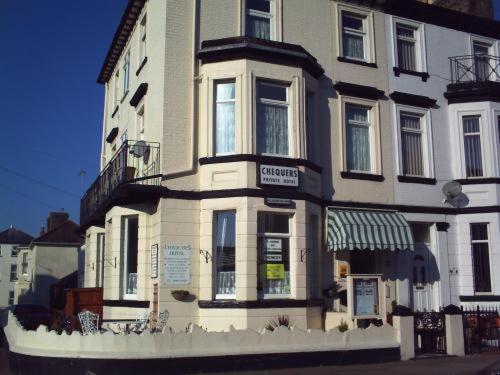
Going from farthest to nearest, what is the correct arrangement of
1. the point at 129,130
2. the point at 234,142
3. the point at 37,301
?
the point at 37,301
the point at 129,130
the point at 234,142

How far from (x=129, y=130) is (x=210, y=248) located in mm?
6012

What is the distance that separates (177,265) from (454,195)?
9.22 m

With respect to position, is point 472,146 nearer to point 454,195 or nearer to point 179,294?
point 454,195

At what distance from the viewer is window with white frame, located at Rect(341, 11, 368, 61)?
17.6 m

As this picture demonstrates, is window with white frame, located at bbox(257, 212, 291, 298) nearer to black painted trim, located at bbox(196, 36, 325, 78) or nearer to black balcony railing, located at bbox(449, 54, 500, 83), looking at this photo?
black painted trim, located at bbox(196, 36, 325, 78)

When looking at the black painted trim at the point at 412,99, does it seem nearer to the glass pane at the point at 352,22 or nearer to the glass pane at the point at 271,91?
the glass pane at the point at 352,22

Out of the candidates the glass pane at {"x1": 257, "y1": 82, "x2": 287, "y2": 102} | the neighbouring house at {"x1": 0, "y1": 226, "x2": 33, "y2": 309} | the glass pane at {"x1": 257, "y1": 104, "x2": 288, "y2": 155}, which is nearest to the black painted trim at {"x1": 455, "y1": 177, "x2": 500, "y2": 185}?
the glass pane at {"x1": 257, "y1": 104, "x2": 288, "y2": 155}

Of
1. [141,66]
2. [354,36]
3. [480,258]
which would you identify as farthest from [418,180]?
[141,66]

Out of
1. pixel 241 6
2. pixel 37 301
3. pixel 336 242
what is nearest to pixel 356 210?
pixel 336 242

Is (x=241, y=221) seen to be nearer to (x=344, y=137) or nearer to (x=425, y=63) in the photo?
(x=344, y=137)

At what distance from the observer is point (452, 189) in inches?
702

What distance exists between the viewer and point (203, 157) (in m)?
14.7

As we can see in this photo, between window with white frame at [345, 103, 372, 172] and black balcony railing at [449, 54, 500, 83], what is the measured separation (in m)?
3.97

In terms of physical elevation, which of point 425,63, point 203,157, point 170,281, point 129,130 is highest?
point 425,63
